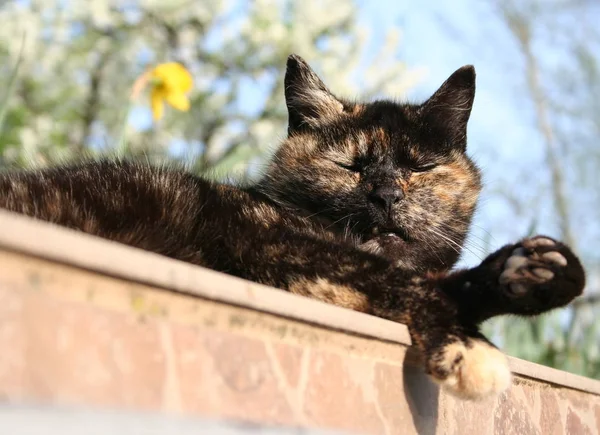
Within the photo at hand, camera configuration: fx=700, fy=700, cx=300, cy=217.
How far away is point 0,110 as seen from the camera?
2.30 m

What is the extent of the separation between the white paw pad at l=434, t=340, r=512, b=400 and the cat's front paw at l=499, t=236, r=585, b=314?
0.13m

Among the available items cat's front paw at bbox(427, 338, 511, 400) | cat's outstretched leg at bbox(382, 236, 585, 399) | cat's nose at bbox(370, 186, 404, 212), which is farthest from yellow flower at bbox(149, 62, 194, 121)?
cat's front paw at bbox(427, 338, 511, 400)

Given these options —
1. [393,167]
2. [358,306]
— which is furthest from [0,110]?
[358,306]

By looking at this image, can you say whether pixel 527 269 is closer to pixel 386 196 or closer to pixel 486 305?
pixel 486 305

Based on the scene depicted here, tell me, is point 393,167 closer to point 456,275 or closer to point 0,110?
point 456,275

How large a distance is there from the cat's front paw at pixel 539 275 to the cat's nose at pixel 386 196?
1.81 feet

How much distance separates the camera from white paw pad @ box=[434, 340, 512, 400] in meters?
1.30

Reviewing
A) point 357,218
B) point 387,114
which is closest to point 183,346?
point 357,218

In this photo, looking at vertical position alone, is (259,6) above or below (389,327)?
above

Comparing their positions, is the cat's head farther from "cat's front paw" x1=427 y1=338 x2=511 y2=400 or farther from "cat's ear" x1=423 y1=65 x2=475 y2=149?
"cat's front paw" x1=427 y1=338 x2=511 y2=400

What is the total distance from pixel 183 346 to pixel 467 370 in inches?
23.8

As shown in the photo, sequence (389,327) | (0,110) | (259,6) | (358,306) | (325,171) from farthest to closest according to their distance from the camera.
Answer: (259,6)
(0,110)
(325,171)
(358,306)
(389,327)

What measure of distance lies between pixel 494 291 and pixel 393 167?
70cm

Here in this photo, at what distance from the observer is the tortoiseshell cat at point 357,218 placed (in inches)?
53.9
